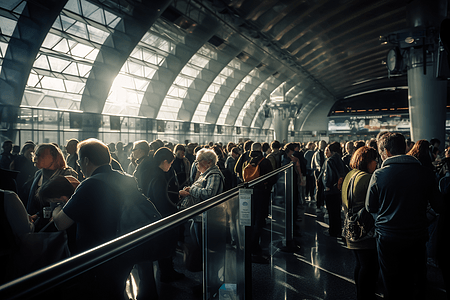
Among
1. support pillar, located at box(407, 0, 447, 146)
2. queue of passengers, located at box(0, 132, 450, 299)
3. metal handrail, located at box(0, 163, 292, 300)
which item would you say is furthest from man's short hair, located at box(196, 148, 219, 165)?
support pillar, located at box(407, 0, 447, 146)

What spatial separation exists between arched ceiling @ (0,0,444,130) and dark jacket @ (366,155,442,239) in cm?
1532

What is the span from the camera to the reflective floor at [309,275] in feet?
12.0

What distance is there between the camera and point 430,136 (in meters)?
10.4

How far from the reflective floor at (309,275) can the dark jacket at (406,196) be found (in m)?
1.47

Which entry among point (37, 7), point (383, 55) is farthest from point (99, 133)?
point (383, 55)

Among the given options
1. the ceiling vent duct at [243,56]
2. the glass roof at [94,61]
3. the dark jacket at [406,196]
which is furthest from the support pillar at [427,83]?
the ceiling vent duct at [243,56]

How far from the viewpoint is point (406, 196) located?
2.65m

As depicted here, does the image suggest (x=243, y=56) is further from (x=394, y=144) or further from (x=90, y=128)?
(x=394, y=144)

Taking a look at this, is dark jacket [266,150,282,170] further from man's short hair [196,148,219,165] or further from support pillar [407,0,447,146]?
support pillar [407,0,447,146]

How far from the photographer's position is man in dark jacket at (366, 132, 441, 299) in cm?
265

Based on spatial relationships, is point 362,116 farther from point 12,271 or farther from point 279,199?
point 12,271

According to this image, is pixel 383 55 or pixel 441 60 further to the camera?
pixel 383 55

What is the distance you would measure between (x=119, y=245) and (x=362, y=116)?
4997 cm

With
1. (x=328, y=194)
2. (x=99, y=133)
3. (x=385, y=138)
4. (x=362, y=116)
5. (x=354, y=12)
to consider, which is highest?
(x=354, y=12)
